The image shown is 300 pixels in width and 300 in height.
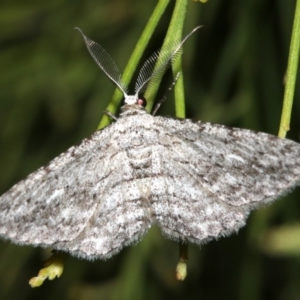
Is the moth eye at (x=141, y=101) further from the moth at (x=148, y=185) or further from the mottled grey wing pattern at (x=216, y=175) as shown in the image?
the mottled grey wing pattern at (x=216, y=175)

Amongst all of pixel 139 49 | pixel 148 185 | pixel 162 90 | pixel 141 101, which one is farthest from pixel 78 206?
pixel 162 90

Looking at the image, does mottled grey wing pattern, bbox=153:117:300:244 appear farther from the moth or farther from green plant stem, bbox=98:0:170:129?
green plant stem, bbox=98:0:170:129

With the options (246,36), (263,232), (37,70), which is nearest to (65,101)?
(37,70)

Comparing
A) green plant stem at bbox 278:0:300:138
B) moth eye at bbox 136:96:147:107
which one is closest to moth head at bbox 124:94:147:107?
moth eye at bbox 136:96:147:107

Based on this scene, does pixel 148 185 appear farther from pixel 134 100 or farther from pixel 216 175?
pixel 134 100

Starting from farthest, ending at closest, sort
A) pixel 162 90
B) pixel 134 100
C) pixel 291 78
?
pixel 162 90 → pixel 134 100 → pixel 291 78

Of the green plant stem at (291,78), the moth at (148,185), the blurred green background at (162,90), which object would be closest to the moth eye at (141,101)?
the moth at (148,185)

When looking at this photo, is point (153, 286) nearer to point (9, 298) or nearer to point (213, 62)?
point (9, 298)
